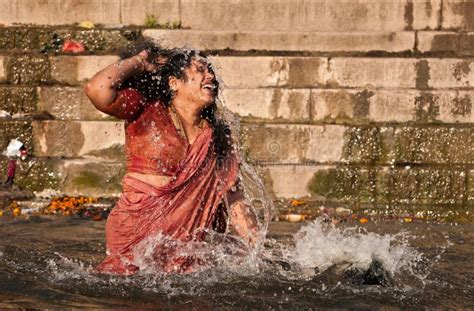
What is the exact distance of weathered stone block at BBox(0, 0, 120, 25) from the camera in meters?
10.2

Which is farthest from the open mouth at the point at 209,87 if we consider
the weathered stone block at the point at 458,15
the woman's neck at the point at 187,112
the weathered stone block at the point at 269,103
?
the weathered stone block at the point at 458,15

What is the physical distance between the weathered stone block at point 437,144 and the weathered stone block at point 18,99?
11.2 ft

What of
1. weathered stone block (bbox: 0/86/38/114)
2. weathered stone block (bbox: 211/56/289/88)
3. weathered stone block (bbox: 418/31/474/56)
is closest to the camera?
weathered stone block (bbox: 211/56/289/88)

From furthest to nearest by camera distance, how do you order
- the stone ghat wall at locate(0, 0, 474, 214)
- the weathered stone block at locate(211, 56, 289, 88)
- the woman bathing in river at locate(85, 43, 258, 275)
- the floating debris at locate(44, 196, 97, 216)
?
1. the weathered stone block at locate(211, 56, 289, 88)
2. the stone ghat wall at locate(0, 0, 474, 214)
3. the floating debris at locate(44, 196, 97, 216)
4. the woman bathing in river at locate(85, 43, 258, 275)

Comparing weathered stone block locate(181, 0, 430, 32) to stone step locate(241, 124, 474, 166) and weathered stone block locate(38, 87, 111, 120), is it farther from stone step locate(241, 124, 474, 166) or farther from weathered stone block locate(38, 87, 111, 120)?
weathered stone block locate(38, 87, 111, 120)

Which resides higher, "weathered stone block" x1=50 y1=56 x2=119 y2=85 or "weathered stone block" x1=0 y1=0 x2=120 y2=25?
"weathered stone block" x1=0 y1=0 x2=120 y2=25

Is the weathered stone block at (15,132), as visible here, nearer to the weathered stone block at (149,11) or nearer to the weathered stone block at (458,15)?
the weathered stone block at (149,11)

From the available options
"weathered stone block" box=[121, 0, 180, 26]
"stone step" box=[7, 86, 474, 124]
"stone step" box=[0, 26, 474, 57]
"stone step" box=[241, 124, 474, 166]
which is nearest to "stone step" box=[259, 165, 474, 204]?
"stone step" box=[241, 124, 474, 166]

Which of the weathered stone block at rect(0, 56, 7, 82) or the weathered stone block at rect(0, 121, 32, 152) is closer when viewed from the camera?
the weathered stone block at rect(0, 121, 32, 152)

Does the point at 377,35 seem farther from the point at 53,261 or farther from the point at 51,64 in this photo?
the point at 53,261

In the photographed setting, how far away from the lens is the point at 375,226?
28.4 feet

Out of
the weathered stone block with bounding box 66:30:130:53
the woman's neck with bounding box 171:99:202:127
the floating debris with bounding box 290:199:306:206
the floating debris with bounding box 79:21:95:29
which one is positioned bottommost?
the floating debris with bounding box 290:199:306:206

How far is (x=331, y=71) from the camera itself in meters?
9.64

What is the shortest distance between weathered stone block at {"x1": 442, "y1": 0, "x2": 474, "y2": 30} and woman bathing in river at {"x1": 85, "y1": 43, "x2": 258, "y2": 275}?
473 cm
